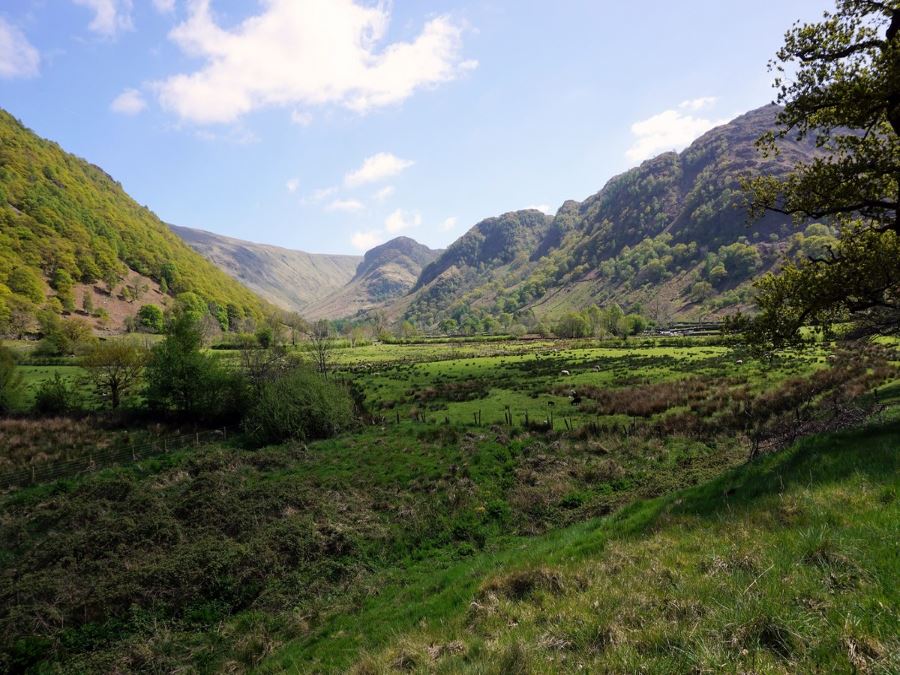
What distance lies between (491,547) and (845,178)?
17874 mm

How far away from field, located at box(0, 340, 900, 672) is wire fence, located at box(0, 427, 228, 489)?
6.03 ft

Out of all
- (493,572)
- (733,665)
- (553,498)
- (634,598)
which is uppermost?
(733,665)

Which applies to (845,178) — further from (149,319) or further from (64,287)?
(64,287)

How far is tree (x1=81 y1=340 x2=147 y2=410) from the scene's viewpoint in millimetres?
46344

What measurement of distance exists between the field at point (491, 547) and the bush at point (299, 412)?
2498mm

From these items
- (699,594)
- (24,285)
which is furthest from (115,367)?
(24,285)

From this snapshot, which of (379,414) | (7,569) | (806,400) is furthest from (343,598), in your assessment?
(806,400)

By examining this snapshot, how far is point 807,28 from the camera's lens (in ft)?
41.2

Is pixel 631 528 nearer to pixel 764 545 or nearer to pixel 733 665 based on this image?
pixel 764 545

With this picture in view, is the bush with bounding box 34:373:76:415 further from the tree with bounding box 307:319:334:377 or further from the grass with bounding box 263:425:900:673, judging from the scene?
the grass with bounding box 263:425:900:673

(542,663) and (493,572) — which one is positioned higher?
(542,663)

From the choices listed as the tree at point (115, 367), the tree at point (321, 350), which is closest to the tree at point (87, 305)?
the tree at point (321, 350)

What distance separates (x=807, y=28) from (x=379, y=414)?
128 feet

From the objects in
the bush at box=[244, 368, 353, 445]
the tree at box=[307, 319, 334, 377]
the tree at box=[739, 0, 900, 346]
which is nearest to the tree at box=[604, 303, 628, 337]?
the tree at box=[307, 319, 334, 377]
